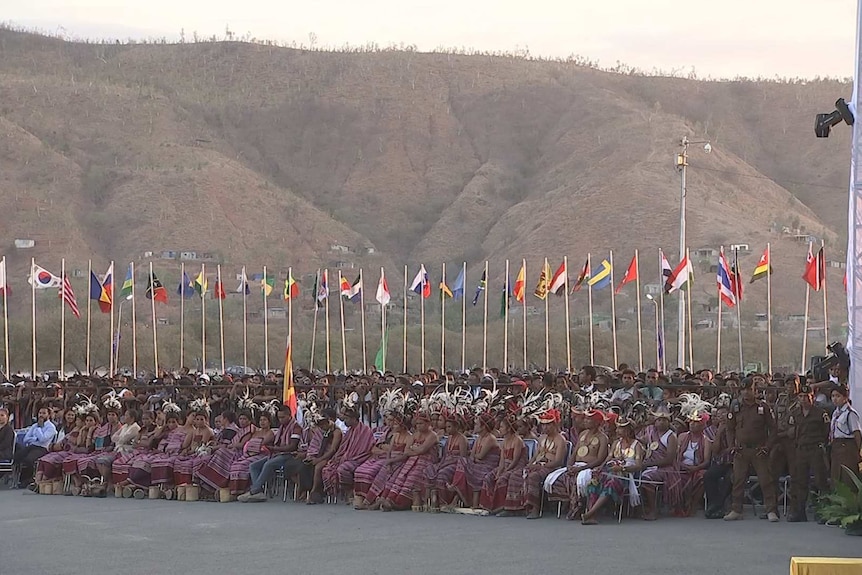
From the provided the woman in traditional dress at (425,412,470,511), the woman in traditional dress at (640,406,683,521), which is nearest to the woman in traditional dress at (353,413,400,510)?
the woman in traditional dress at (425,412,470,511)

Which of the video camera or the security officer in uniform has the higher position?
the video camera

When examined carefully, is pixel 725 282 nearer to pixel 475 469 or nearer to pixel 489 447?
pixel 489 447

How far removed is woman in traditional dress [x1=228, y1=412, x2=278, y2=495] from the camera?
64.0ft

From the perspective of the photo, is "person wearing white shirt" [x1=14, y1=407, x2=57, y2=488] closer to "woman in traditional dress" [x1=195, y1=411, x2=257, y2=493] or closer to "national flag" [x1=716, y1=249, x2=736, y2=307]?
"woman in traditional dress" [x1=195, y1=411, x2=257, y2=493]

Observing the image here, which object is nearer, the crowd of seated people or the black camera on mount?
the black camera on mount

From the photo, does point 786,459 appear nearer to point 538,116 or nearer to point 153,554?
point 153,554

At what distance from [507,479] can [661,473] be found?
182cm

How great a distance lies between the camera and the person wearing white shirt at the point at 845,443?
15155 mm

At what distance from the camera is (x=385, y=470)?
18000 millimetres

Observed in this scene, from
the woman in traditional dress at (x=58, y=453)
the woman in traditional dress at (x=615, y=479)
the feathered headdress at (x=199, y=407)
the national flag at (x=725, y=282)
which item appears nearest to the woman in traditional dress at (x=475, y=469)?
the woman in traditional dress at (x=615, y=479)

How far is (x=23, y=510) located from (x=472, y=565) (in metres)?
8.03

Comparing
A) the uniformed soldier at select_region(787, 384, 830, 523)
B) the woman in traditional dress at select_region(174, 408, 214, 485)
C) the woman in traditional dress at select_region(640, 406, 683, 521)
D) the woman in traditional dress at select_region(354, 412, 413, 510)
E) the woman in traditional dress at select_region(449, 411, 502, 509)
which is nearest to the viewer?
the uniformed soldier at select_region(787, 384, 830, 523)

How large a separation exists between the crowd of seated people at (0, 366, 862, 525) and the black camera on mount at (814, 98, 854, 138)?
116 inches

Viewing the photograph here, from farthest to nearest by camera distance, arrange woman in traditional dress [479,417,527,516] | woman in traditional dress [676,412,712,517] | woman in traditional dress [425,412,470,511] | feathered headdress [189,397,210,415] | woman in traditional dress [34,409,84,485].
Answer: feathered headdress [189,397,210,415], woman in traditional dress [34,409,84,485], woman in traditional dress [425,412,470,511], woman in traditional dress [479,417,527,516], woman in traditional dress [676,412,712,517]
